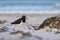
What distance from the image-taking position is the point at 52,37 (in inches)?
109

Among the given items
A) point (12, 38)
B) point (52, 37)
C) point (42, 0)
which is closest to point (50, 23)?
point (52, 37)

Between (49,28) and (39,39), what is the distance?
46.5 inches

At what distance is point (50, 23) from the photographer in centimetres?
395

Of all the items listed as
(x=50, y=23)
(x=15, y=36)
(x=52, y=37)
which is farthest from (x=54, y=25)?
(x=15, y=36)

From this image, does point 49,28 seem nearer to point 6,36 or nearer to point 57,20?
point 57,20

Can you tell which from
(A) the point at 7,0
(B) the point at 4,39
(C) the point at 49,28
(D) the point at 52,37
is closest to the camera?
(B) the point at 4,39

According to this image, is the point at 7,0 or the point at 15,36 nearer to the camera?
the point at 15,36

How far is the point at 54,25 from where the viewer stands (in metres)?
3.88

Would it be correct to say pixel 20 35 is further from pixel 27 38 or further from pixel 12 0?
pixel 12 0

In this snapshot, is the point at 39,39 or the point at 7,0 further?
the point at 7,0

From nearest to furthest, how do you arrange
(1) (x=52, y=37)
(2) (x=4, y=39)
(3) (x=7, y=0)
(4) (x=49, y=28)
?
(2) (x=4, y=39) < (1) (x=52, y=37) < (4) (x=49, y=28) < (3) (x=7, y=0)

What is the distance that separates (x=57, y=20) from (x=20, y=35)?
1.48 metres

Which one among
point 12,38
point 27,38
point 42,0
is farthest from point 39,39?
point 42,0

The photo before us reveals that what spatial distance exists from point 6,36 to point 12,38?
10 cm
